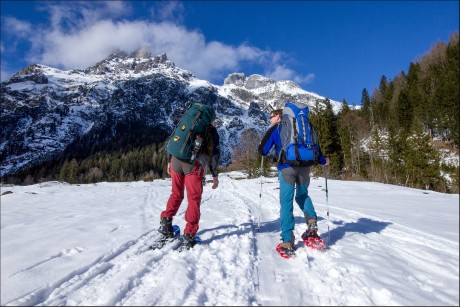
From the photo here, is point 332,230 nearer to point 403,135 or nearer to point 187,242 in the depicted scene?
A: point 187,242

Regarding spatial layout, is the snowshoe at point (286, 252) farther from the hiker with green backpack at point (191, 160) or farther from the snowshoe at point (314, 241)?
the hiker with green backpack at point (191, 160)

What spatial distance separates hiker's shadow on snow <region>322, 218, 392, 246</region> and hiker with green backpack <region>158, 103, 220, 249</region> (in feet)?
7.72

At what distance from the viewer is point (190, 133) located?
15.3 ft

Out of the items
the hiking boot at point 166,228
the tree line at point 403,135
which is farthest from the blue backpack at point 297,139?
the tree line at point 403,135

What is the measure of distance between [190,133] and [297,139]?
5.46ft

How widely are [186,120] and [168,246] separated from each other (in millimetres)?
1966

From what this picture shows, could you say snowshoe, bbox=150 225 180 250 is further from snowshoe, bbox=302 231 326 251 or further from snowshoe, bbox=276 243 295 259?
snowshoe, bbox=302 231 326 251

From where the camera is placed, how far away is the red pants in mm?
4574

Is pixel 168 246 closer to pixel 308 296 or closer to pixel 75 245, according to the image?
pixel 75 245

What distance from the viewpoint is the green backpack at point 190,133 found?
15.1ft

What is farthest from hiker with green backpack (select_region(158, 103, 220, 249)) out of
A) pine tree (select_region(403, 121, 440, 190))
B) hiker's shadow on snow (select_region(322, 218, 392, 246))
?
pine tree (select_region(403, 121, 440, 190))

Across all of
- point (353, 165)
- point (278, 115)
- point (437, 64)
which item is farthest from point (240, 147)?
point (437, 64)

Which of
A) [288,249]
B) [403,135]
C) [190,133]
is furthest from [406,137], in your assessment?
[190,133]

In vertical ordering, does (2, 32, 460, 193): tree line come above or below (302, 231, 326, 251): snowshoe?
above
